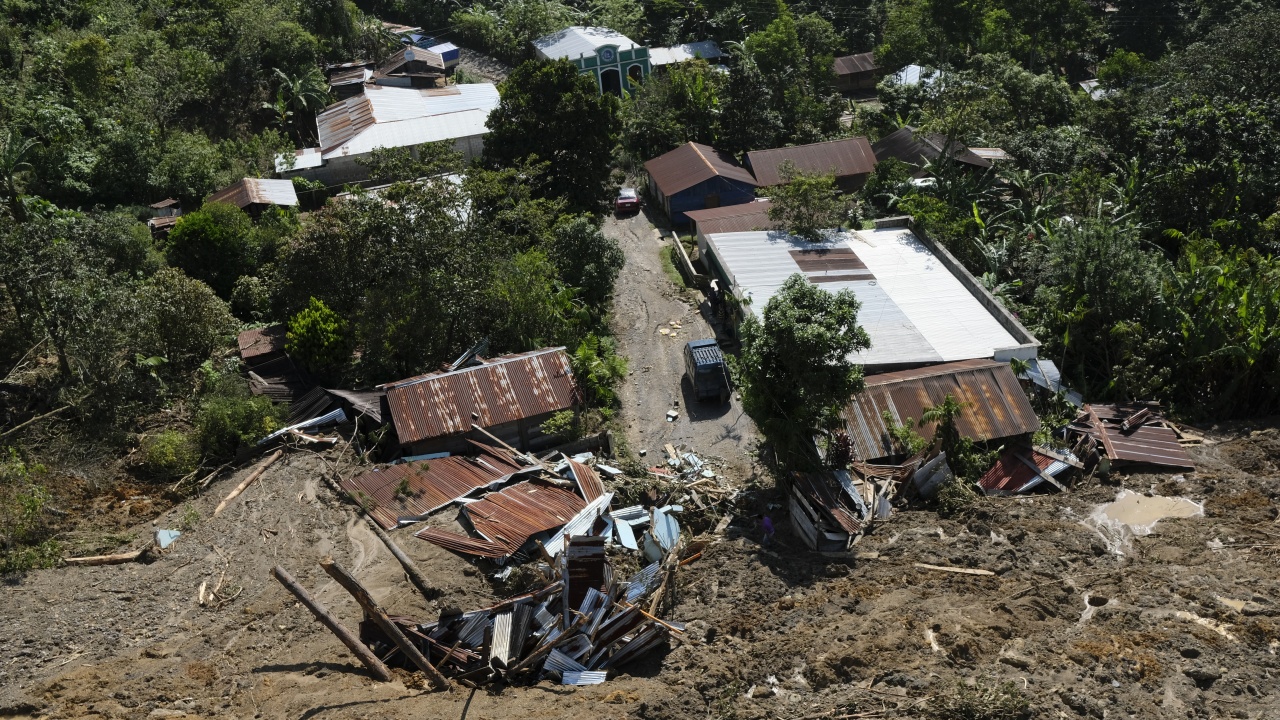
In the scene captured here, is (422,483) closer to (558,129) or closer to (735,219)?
(735,219)

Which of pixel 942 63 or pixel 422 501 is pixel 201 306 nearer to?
pixel 422 501

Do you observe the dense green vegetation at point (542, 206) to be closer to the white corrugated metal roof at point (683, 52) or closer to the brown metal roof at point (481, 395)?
the brown metal roof at point (481, 395)

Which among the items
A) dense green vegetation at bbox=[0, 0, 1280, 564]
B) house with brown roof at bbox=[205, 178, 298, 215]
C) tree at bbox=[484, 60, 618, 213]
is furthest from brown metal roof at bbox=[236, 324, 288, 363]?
tree at bbox=[484, 60, 618, 213]

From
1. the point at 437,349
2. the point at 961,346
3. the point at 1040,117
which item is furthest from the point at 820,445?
the point at 1040,117

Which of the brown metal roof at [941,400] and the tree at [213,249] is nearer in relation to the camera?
the brown metal roof at [941,400]

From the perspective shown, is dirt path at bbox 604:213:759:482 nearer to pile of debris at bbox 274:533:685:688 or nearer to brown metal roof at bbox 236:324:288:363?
pile of debris at bbox 274:533:685:688

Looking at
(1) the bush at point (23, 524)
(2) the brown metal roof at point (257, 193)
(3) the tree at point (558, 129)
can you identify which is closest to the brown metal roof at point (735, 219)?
(3) the tree at point (558, 129)
